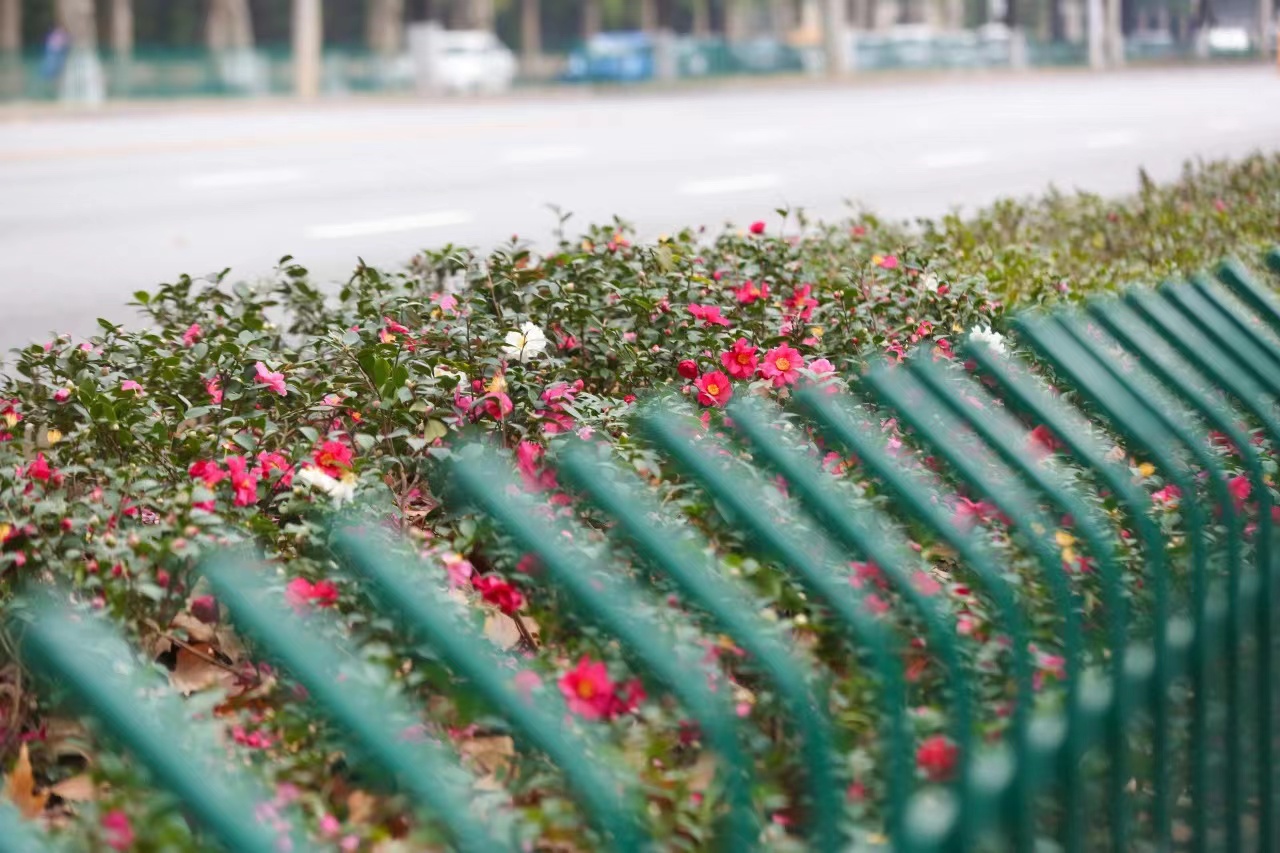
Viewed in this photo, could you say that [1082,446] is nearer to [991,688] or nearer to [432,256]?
[991,688]

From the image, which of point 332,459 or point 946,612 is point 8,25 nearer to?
point 332,459

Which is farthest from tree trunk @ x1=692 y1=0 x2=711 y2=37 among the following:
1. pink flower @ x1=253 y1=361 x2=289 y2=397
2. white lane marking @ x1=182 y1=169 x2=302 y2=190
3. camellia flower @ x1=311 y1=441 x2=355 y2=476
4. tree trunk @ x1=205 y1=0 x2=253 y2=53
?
camellia flower @ x1=311 y1=441 x2=355 y2=476

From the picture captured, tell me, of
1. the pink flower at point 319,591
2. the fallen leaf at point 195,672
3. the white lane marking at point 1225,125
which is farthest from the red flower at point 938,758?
the white lane marking at point 1225,125

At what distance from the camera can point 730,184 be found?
47.3 feet

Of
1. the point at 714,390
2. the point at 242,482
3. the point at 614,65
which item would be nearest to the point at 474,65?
the point at 614,65

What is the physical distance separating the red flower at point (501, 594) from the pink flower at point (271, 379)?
58.5 inches

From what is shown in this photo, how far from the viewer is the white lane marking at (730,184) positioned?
45.4 feet

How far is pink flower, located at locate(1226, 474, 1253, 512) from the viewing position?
8.07ft

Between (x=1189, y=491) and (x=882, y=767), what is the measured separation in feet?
2.60

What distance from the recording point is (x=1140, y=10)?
5238 cm

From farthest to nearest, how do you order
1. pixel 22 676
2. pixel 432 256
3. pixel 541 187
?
pixel 541 187
pixel 432 256
pixel 22 676

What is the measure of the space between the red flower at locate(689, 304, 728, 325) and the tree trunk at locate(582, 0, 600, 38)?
208 feet

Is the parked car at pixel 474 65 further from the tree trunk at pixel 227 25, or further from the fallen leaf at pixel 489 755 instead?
the fallen leaf at pixel 489 755

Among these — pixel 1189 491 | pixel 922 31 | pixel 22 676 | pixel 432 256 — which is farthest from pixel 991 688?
pixel 922 31
